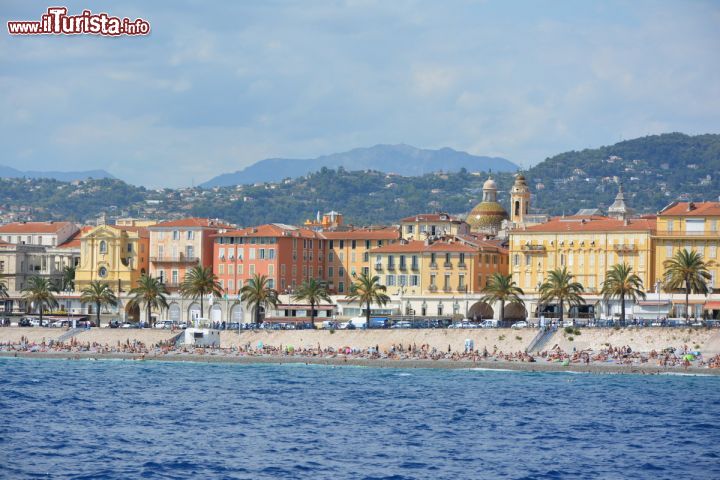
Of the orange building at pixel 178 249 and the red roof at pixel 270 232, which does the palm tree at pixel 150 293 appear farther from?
the red roof at pixel 270 232

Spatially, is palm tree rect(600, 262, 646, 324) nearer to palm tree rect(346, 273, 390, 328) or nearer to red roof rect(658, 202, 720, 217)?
red roof rect(658, 202, 720, 217)

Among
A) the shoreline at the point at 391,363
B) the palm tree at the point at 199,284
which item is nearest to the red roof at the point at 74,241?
the palm tree at the point at 199,284

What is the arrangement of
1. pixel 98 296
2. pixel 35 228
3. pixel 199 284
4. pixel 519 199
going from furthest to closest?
pixel 519 199 < pixel 35 228 < pixel 98 296 < pixel 199 284

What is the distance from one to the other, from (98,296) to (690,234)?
156 feet

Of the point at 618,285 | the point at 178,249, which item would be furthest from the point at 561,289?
the point at 178,249

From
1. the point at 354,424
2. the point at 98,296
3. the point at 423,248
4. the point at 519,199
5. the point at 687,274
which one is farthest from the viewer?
the point at 519,199

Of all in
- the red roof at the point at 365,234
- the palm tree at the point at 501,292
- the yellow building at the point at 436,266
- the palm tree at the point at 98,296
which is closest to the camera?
the palm tree at the point at 501,292

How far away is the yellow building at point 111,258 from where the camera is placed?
130m

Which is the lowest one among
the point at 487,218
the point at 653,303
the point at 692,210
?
the point at 653,303

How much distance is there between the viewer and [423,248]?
121 metres

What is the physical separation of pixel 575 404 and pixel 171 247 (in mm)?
63683

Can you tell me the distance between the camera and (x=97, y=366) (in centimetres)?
9744

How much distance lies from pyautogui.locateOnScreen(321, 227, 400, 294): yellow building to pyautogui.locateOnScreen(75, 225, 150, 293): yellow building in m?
17.0

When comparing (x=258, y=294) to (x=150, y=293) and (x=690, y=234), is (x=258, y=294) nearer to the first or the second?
(x=150, y=293)
